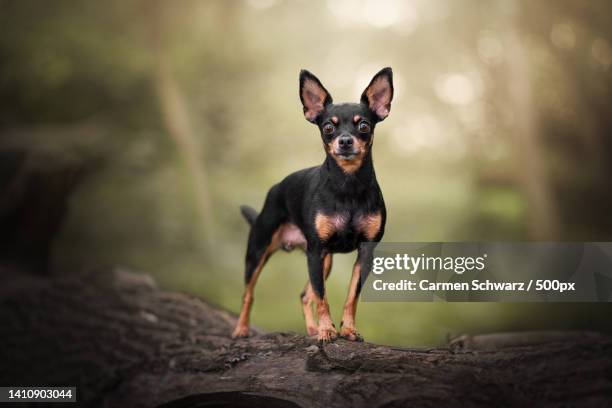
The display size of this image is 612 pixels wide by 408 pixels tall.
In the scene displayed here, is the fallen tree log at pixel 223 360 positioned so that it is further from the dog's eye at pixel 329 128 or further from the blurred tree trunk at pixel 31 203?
the dog's eye at pixel 329 128

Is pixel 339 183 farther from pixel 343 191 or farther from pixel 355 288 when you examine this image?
pixel 355 288

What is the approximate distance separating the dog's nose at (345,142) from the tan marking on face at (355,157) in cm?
3

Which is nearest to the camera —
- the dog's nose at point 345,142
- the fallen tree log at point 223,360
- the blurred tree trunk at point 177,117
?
the fallen tree log at point 223,360

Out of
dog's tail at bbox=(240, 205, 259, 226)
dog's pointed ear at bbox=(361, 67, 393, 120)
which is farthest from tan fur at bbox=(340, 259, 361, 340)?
dog's tail at bbox=(240, 205, 259, 226)

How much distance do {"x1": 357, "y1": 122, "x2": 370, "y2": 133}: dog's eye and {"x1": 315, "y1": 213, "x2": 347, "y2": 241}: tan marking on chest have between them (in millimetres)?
551

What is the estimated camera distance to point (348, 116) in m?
3.86

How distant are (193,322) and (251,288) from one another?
1411 mm

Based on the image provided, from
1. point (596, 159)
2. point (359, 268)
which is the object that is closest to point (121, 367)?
point (359, 268)

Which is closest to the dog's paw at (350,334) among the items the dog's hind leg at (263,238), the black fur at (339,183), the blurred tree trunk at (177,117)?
the black fur at (339,183)

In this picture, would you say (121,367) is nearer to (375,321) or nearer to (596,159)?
(375,321)

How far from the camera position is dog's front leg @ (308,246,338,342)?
13.0 feet

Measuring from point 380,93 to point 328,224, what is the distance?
36.3 inches

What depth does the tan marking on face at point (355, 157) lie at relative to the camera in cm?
379

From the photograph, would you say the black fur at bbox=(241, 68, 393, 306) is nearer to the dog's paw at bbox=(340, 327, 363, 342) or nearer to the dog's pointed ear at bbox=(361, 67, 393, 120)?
the dog's pointed ear at bbox=(361, 67, 393, 120)
